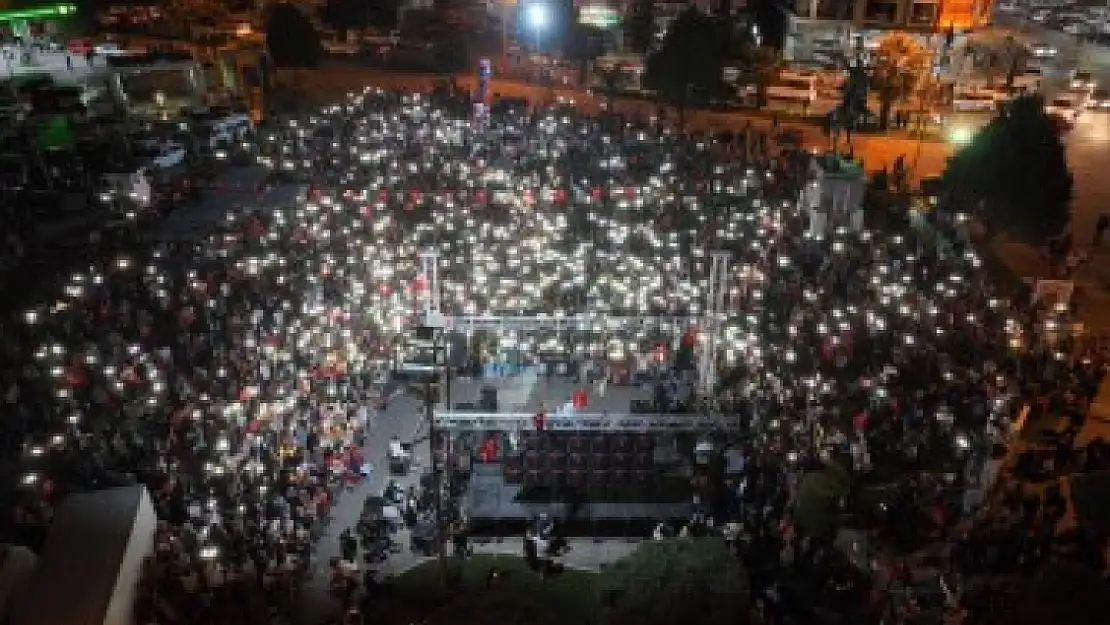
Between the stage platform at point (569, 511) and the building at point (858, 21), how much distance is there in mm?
34443

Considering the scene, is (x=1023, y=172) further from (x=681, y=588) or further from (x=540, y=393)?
(x=681, y=588)

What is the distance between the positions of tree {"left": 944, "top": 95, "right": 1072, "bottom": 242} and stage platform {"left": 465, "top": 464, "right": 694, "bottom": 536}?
45.8ft

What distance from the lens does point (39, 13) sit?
36375mm

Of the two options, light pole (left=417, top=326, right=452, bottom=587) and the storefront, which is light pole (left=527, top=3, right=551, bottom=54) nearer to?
the storefront

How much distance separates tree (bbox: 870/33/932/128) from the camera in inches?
1432

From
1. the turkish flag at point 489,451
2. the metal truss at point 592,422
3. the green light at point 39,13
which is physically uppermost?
the green light at point 39,13

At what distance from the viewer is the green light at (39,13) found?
116 feet

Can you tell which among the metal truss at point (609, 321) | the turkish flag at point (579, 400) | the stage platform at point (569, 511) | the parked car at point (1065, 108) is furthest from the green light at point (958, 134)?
the stage platform at point (569, 511)

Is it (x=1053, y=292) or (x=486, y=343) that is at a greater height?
(x=1053, y=292)

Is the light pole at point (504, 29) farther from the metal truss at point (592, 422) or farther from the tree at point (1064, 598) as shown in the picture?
the tree at point (1064, 598)

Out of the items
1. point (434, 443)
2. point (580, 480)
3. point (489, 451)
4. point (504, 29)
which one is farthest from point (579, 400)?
point (504, 29)

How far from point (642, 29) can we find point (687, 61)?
11922mm

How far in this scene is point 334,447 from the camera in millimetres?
16750

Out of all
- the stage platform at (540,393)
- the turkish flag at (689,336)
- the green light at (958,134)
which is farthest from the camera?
the green light at (958,134)
